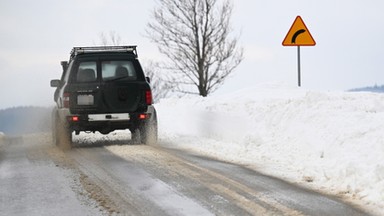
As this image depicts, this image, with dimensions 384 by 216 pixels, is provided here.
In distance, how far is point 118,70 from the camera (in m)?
12.4

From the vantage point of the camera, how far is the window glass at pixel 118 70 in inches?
483

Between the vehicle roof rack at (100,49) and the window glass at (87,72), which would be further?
the vehicle roof rack at (100,49)

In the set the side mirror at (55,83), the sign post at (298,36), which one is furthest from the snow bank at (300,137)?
the side mirror at (55,83)

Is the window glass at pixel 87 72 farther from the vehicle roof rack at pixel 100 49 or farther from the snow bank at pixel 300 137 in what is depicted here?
the snow bank at pixel 300 137

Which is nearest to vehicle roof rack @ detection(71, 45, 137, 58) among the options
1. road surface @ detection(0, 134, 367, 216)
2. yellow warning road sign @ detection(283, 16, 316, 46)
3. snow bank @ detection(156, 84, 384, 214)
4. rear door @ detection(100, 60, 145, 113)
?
rear door @ detection(100, 60, 145, 113)

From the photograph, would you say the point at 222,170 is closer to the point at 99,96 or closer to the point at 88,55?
the point at 99,96

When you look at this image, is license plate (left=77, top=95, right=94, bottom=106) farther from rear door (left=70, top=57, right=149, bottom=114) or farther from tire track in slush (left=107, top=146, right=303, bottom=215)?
tire track in slush (left=107, top=146, right=303, bottom=215)

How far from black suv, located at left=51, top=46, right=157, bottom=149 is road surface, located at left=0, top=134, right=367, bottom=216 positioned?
1954 millimetres

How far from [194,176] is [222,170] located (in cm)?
73

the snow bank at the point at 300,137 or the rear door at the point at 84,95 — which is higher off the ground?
the rear door at the point at 84,95

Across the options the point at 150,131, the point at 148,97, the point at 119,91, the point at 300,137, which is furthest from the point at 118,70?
the point at 300,137

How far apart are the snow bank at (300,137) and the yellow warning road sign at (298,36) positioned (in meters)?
1.61

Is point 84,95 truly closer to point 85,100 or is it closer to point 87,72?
point 85,100

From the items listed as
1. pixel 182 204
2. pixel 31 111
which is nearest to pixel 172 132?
pixel 182 204
